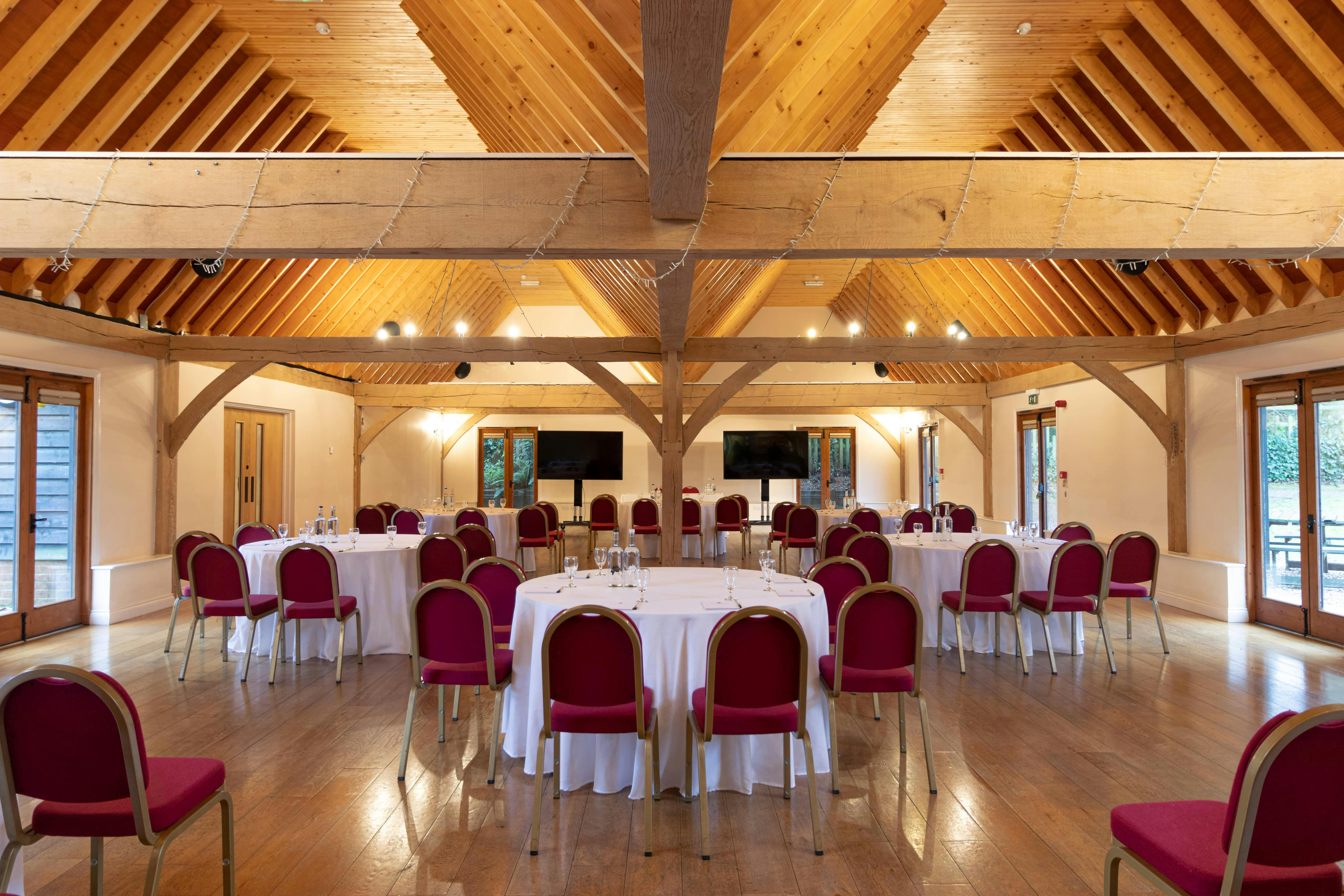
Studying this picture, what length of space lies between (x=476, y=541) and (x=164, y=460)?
169 inches

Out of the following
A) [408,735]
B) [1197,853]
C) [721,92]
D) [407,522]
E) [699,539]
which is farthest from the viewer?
[699,539]

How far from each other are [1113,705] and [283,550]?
5.70m

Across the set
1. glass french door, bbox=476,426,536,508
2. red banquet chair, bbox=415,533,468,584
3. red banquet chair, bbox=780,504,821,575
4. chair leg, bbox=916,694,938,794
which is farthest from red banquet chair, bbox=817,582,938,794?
glass french door, bbox=476,426,536,508

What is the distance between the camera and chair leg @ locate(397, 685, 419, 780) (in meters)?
3.67

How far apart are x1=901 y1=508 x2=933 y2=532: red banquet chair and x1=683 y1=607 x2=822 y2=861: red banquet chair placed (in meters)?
6.07

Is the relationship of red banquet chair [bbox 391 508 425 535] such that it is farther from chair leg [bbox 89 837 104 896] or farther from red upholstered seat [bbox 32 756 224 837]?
red upholstered seat [bbox 32 756 224 837]

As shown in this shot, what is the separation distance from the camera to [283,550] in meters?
5.42

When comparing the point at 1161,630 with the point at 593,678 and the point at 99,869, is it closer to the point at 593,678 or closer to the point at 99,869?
the point at 593,678

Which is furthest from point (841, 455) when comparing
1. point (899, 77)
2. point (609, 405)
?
point (899, 77)

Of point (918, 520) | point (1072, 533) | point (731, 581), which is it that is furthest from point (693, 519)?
point (731, 581)

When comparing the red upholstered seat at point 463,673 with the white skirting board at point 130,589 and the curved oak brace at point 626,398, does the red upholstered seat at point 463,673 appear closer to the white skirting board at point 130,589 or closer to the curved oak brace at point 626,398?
the curved oak brace at point 626,398

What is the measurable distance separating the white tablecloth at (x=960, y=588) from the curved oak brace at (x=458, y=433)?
13.8m

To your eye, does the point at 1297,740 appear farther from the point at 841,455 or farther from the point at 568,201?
the point at 841,455

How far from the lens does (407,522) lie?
925cm
